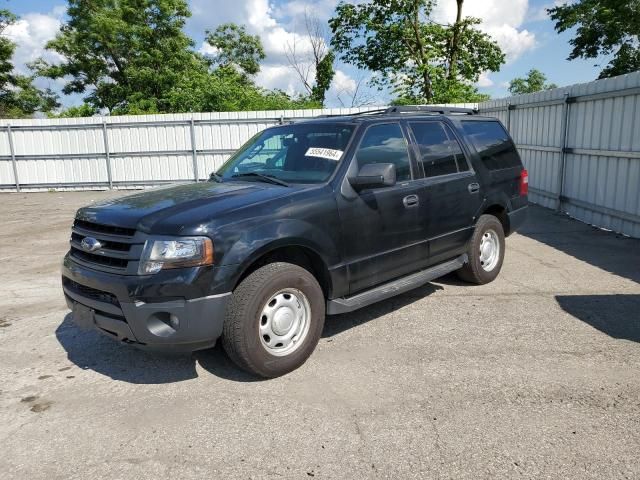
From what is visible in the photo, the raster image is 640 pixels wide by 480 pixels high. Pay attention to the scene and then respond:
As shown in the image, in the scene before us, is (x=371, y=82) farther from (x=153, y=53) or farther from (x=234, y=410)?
(x=234, y=410)

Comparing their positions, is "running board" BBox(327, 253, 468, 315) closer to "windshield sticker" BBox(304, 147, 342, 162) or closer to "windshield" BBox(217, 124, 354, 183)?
"windshield" BBox(217, 124, 354, 183)

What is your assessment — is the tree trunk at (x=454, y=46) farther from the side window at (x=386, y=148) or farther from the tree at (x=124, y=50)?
the side window at (x=386, y=148)

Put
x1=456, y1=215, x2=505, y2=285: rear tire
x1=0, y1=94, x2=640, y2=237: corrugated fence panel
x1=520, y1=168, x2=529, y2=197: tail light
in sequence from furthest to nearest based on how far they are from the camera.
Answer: x1=0, y1=94, x2=640, y2=237: corrugated fence panel, x1=520, y1=168, x2=529, y2=197: tail light, x1=456, y1=215, x2=505, y2=285: rear tire

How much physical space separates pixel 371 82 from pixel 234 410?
2449 centimetres

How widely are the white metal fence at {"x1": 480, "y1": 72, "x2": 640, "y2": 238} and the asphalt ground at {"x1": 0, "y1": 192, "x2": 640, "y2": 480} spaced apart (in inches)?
132

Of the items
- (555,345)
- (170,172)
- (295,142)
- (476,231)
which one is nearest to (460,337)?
(555,345)

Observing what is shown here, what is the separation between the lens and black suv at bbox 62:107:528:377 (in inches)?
127

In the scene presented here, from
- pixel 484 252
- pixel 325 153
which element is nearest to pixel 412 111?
pixel 325 153

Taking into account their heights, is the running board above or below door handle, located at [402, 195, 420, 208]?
below

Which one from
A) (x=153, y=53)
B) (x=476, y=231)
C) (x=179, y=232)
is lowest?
(x=476, y=231)

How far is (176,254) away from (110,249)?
0.58 meters

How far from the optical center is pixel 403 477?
2.62 metres

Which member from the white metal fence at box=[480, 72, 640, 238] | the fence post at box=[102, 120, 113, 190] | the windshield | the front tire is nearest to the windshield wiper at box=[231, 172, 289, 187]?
the windshield

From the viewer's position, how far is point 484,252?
5832 mm
